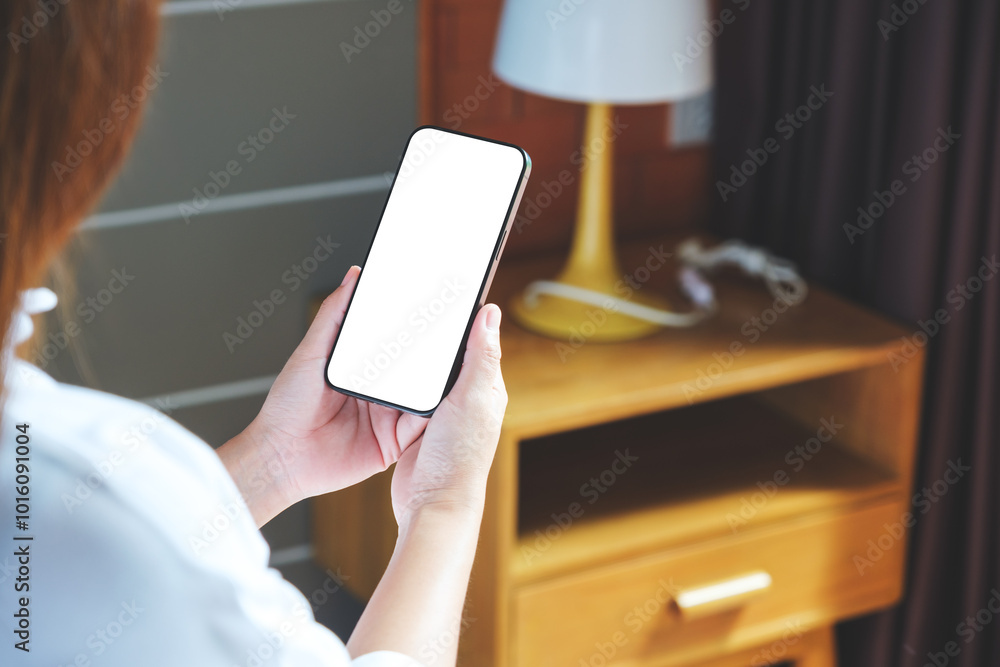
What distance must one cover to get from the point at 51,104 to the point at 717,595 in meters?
1.06

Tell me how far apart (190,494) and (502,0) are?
1.12 metres

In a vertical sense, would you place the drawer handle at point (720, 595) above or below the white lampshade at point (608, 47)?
below

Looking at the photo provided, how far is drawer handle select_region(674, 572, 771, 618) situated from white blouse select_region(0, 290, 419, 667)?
875 millimetres

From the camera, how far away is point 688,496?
52.9 inches

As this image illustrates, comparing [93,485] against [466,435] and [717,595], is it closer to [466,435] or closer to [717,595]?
[466,435]

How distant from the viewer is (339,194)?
1.43m

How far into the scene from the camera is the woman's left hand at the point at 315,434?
77 cm

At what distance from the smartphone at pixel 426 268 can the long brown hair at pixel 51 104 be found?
36 centimetres

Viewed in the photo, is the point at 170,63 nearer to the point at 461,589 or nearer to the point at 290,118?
the point at 290,118

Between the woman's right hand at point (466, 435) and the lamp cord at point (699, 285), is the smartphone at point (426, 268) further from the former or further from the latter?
the lamp cord at point (699, 285)

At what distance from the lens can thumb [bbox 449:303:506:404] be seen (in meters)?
0.73

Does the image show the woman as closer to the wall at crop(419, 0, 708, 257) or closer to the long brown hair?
the long brown hair

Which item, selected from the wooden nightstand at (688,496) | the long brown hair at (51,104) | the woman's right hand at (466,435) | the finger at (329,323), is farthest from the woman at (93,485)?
the wooden nightstand at (688,496)

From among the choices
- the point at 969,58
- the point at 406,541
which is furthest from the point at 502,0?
the point at 406,541
